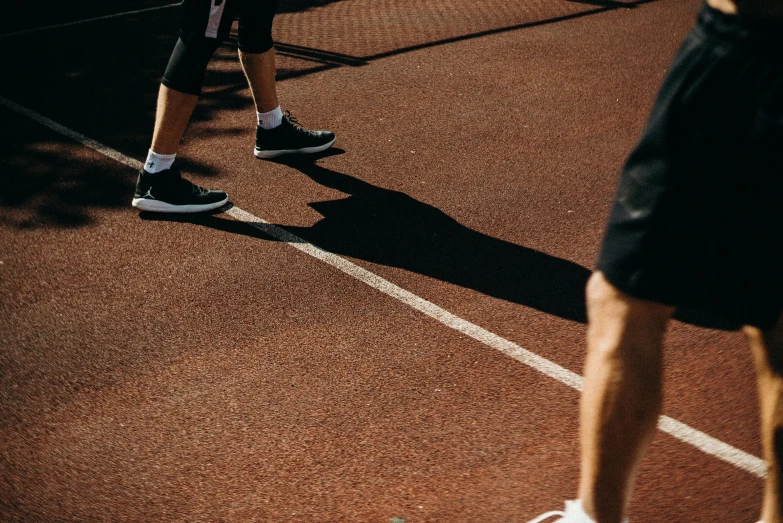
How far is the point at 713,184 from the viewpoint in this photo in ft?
6.51

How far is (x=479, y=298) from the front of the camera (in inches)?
158

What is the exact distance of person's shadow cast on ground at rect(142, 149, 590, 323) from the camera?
4.07 m

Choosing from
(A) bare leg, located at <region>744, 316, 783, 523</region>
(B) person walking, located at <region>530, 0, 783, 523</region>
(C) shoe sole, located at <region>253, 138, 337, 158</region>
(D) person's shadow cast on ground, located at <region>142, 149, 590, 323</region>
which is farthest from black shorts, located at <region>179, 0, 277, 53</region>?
(A) bare leg, located at <region>744, 316, 783, 523</region>

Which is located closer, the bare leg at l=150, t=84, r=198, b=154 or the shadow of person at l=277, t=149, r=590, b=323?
the shadow of person at l=277, t=149, r=590, b=323

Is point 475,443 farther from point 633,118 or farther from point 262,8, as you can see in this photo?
point 633,118

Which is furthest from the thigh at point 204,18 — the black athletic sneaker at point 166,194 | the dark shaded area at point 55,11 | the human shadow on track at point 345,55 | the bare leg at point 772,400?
the dark shaded area at point 55,11

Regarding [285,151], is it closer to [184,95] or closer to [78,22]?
[184,95]

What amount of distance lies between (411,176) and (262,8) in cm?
137

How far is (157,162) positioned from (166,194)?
0.19 meters

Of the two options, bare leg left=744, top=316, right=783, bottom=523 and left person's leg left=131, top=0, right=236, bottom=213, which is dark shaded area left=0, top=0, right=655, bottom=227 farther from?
bare leg left=744, top=316, right=783, bottom=523

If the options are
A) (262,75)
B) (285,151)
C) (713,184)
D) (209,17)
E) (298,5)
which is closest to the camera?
(713,184)

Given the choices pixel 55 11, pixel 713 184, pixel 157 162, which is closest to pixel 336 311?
pixel 157 162

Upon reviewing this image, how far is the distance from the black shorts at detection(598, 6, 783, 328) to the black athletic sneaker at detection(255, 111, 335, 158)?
12.1 ft

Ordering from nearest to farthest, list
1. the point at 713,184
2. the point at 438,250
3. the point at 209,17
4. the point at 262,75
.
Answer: the point at 713,184 < the point at 438,250 < the point at 209,17 < the point at 262,75
